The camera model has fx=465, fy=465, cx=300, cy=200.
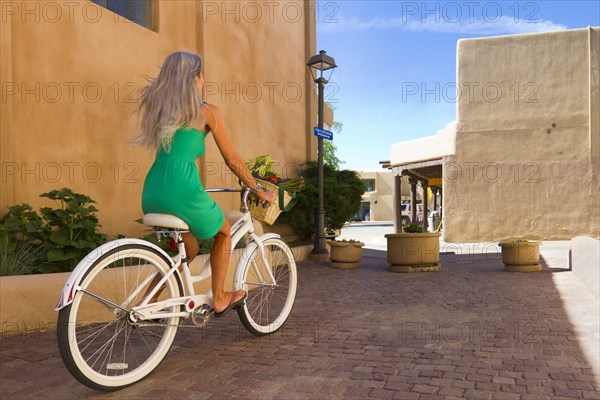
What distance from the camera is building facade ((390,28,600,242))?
47.5 ft

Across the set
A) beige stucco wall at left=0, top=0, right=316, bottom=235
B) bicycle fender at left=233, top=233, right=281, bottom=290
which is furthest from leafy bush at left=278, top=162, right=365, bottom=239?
bicycle fender at left=233, top=233, right=281, bottom=290

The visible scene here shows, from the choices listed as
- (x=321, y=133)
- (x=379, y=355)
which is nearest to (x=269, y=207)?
(x=379, y=355)

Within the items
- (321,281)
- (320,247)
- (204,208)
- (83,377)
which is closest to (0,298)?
(83,377)

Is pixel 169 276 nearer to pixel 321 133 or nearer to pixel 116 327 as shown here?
pixel 116 327

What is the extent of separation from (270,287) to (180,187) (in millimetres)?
1462

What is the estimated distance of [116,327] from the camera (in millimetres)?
3102

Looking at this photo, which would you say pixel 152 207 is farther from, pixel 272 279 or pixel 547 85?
pixel 547 85

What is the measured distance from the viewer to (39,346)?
3607 millimetres

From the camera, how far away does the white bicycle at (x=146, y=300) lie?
253 cm

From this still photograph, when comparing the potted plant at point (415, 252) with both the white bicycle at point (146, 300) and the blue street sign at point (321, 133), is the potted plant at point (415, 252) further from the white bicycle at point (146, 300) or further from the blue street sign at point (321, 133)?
the white bicycle at point (146, 300)

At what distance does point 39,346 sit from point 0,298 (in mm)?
594

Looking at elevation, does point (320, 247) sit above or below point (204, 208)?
below

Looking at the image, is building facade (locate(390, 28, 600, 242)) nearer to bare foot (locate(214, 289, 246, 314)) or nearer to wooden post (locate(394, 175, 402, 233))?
wooden post (locate(394, 175, 402, 233))

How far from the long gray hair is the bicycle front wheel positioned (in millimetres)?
1258
